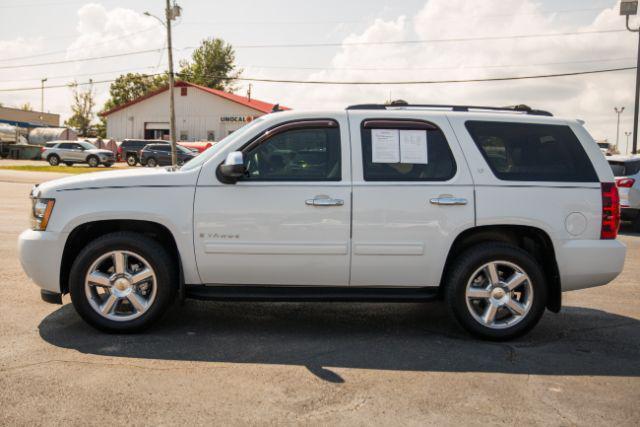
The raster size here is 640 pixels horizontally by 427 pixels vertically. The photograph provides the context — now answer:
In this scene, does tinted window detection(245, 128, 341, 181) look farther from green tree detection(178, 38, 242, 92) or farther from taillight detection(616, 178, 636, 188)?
green tree detection(178, 38, 242, 92)

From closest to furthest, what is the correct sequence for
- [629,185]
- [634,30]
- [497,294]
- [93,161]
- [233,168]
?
[233,168] → [497,294] → [629,185] → [634,30] → [93,161]

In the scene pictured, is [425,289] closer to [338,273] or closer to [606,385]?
[338,273]

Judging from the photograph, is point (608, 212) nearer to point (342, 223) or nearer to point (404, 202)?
point (404, 202)

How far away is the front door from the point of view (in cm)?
497

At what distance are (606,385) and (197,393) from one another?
104 inches

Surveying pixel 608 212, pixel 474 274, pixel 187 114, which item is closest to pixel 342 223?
pixel 474 274

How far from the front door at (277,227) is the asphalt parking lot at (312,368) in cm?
56

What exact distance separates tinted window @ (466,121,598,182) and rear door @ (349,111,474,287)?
287 mm

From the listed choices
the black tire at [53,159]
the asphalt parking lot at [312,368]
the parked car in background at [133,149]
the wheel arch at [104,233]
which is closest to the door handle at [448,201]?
the asphalt parking lot at [312,368]

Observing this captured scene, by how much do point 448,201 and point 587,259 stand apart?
1.24m

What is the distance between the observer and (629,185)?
1252 cm

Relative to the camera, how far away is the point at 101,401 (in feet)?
12.3

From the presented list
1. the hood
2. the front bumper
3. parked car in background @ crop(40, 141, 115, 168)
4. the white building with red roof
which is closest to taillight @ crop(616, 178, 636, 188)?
the hood

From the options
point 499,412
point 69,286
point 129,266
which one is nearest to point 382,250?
point 499,412
